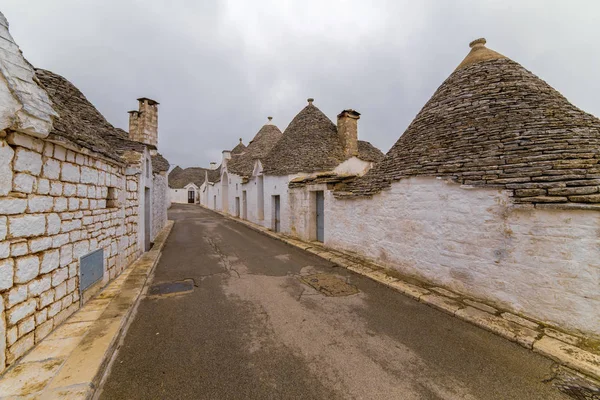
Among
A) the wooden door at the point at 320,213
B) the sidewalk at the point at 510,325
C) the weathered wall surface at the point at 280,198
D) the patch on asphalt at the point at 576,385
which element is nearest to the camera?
the patch on asphalt at the point at 576,385

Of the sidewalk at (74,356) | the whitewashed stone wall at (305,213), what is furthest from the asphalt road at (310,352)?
the whitewashed stone wall at (305,213)

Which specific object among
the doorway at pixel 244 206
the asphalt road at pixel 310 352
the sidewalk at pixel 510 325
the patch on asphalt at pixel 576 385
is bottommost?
the patch on asphalt at pixel 576 385

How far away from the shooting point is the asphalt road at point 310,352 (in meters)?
2.68

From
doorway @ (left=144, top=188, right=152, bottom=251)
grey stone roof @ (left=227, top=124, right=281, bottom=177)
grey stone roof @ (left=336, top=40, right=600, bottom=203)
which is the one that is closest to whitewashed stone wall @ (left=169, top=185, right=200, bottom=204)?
grey stone roof @ (left=227, top=124, right=281, bottom=177)

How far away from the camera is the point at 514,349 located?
133 inches

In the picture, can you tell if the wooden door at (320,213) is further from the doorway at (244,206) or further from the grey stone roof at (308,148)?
the doorway at (244,206)

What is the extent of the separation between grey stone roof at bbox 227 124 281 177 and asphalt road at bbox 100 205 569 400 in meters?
16.1

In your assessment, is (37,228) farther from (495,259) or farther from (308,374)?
(495,259)

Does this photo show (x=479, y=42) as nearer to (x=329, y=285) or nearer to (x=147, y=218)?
(x=329, y=285)

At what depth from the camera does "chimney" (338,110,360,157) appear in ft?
47.3

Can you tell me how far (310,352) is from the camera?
10.9ft

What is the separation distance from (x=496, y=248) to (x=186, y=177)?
5512 cm

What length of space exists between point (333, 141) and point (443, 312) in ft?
38.5

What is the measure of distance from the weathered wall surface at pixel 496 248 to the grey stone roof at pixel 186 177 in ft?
→ 165
